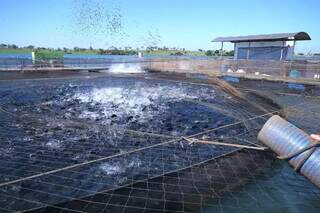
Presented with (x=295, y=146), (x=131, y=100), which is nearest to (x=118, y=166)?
(x=295, y=146)

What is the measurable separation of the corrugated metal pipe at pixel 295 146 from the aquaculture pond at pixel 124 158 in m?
0.87

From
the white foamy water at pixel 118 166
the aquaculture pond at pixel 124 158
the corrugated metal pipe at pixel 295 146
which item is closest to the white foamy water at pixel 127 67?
the aquaculture pond at pixel 124 158

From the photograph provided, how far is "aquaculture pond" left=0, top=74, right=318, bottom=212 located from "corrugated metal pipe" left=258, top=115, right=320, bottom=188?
87 cm

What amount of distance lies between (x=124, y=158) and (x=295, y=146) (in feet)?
12.0

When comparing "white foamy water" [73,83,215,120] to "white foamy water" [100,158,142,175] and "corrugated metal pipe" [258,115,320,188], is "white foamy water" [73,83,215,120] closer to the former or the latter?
"white foamy water" [100,158,142,175]

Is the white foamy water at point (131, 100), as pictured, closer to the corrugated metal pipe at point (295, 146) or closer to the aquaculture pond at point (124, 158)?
the aquaculture pond at point (124, 158)

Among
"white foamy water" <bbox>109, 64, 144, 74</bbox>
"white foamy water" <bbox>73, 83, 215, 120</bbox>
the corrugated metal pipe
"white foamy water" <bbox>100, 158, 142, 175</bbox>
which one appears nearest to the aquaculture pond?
"white foamy water" <bbox>100, 158, 142, 175</bbox>

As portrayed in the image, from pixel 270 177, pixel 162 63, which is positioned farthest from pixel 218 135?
pixel 162 63

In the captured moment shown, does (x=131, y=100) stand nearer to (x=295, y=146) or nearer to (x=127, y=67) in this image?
(x=295, y=146)

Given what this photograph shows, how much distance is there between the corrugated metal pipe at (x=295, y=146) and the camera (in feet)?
13.7

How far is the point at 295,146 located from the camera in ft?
14.7

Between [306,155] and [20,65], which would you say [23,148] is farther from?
[20,65]

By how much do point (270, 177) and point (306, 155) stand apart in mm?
1308

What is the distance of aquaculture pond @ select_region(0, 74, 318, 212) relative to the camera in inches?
175
